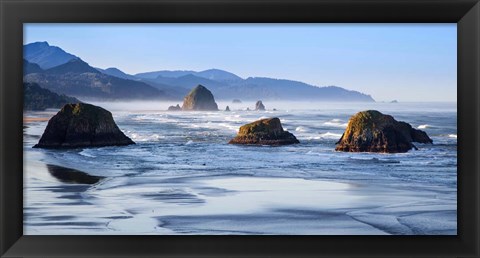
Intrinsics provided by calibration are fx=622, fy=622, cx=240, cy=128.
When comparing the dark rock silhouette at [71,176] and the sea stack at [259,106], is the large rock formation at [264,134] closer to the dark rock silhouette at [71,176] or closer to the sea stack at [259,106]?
the sea stack at [259,106]

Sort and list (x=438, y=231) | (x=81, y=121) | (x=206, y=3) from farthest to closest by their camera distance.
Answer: (x=81, y=121)
(x=438, y=231)
(x=206, y=3)

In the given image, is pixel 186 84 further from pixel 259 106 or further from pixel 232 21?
pixel 232 21

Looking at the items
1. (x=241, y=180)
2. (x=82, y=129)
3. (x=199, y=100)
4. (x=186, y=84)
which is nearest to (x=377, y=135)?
(x=241, y=180)

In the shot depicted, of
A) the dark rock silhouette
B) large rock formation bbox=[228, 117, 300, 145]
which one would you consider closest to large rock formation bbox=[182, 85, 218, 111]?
large rock formation bbox=[228, 117, 300, 145]

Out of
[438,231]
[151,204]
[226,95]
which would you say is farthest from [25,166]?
[438,231]

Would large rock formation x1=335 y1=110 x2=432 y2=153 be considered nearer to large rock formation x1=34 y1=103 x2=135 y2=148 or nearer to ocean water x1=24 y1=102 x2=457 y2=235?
ocean water x1=24 y1=102 x2=457 y2=235

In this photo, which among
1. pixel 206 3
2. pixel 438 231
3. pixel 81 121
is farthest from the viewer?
pixel 81 121
